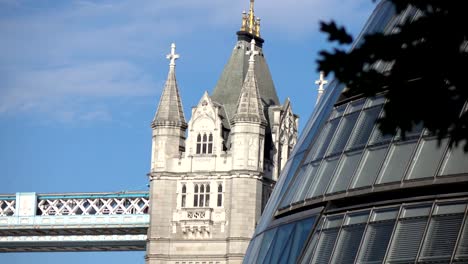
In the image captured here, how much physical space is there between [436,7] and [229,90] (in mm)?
67634

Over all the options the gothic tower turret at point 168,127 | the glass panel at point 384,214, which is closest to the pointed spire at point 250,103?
the gothic tower turret at point 168,127

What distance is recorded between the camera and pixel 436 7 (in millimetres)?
10336

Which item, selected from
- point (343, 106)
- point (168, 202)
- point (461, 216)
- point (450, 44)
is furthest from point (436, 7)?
point (168, 202)

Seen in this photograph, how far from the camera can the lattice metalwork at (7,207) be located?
7994 cm

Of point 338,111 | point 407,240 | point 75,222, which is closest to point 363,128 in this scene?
point 338,111

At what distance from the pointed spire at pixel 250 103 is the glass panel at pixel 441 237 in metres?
57.5

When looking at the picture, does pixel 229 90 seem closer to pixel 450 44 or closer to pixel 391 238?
pixel 391 238

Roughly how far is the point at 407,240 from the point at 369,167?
1.40 m

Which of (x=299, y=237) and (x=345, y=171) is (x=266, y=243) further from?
(x=345, y=171)

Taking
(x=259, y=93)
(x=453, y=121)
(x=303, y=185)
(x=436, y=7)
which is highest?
(x=259, y=93)

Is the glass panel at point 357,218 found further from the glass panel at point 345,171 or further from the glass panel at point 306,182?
the glass panel at point 306,182

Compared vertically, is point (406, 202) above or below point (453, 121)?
above

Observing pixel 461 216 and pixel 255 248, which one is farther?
pixel 255 248

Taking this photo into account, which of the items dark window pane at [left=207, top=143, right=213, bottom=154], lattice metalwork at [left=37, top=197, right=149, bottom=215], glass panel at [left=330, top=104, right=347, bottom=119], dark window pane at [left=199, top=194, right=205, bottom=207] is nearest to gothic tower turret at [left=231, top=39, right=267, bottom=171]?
dark window pane at [left=207, top=143, right=213, bottom=154]
